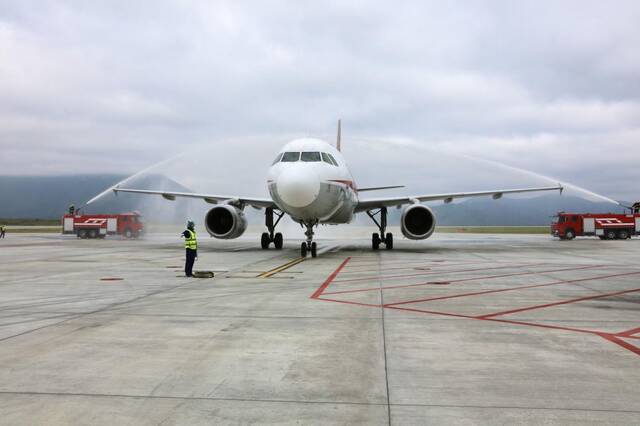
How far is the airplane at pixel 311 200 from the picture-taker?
19000 millimetres

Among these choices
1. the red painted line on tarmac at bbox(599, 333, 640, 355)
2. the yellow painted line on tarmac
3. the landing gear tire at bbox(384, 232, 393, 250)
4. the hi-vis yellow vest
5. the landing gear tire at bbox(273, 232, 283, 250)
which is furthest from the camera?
the landing gear tire at bbox(384, 232, 393, 250)

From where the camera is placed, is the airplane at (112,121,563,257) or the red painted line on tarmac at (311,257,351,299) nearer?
the red painted line on tarmac at (311,257,351,299)

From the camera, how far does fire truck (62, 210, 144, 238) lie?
139ft

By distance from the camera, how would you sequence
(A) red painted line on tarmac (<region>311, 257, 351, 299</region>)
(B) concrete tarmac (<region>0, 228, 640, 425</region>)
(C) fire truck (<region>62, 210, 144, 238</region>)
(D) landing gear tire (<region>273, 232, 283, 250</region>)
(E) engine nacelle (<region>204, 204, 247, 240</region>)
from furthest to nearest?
(C) fire truck (<region>62, 210, 144, 238</region>) → (D) landing gear tire (<region>273, 232, 283, 250</region>) → (E) engine nacelle (<region>204, 204, 247, 240</region>) → (A) red painted line on tarmac (<region>311, 257, 351, 299</region>) → (B) concrete tarmac (<region>0, 228, 640, 425</region>)

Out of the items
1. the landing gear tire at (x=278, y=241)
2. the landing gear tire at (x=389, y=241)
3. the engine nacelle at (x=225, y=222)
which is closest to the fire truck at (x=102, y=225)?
the landing gear tire at (x=278, y=241)

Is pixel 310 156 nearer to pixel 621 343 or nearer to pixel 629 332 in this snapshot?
pixel 629 332

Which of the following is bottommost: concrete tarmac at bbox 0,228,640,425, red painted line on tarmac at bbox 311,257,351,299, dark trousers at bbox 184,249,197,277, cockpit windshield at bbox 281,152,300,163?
concrete tarmac at bbox 0,228,640,425

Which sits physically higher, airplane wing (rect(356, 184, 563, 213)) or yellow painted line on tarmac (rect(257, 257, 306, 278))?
airplane wing (rect(356, 184, 563, 213))

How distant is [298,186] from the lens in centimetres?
1862

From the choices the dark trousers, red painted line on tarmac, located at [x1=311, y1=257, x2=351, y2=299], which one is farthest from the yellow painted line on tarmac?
the dark trousers

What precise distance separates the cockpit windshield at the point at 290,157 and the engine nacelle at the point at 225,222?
14.8 feet

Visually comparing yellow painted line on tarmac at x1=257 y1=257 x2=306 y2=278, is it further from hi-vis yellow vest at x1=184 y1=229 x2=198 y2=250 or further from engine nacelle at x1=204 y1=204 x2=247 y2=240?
engine nacelle at x1=204 y1=204 x2=247 y2=240

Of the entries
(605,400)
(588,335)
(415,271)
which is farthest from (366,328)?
(415,271)

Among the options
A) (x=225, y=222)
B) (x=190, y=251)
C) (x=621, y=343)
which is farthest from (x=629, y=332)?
(x=225, y=222)
